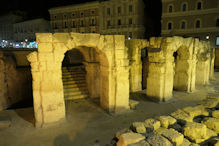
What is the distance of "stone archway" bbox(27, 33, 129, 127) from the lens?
555 centimetres

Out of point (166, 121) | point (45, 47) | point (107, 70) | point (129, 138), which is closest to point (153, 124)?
point (166, 121)

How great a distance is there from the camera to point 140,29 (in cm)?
2602

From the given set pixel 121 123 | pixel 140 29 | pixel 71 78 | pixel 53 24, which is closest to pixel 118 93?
pixel 121 123

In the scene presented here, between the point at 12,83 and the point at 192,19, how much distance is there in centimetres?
2362

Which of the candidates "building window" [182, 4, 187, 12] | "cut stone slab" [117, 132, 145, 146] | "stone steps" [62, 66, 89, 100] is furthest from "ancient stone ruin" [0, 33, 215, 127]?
"building window" [182, 4, 187, 12]

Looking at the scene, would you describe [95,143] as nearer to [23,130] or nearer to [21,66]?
[23,130]

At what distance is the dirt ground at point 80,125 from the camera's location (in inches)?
200

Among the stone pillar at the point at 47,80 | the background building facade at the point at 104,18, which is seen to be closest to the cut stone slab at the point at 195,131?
the stone pillar at the point at 47,80

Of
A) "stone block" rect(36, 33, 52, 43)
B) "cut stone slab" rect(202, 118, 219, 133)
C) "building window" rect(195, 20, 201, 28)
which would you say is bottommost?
"cut stone slab" rect(202, 118, 219, 133)

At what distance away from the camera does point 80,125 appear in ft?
20.0

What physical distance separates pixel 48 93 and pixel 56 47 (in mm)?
1739

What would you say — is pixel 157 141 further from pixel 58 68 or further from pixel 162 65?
pixel 162 65

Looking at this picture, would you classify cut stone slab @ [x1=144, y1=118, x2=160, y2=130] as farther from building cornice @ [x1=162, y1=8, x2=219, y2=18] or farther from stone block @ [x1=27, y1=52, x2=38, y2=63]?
building cornice @ [x1=162, y1=8, x2=219, y2=18]

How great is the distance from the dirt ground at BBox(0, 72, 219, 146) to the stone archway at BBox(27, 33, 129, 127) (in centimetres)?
53
